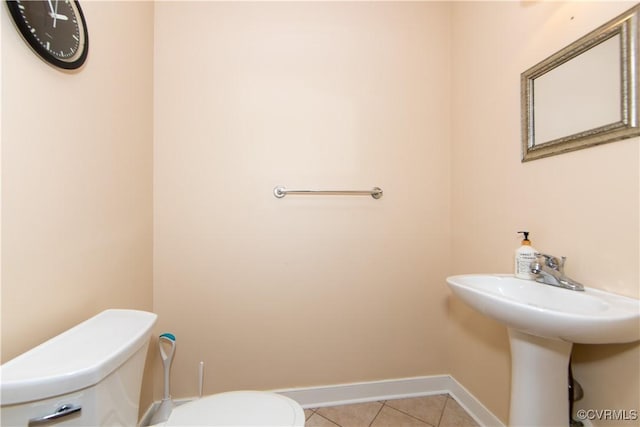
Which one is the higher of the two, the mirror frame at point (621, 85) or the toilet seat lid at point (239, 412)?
the mirror frame at point (621, 85)

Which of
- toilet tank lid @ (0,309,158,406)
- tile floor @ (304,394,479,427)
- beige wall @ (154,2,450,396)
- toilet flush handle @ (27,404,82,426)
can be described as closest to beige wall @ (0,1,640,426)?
beige wall @ (154,2,450,396)

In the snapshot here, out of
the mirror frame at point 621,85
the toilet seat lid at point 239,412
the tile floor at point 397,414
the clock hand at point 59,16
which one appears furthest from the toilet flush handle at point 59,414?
the mirror frame at point 621,85

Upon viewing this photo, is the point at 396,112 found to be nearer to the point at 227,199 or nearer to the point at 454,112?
the point at 454,112

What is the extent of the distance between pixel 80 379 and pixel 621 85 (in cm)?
155

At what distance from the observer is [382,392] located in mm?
1478

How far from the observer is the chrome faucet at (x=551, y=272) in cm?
84

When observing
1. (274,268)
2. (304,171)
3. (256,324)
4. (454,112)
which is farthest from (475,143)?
(256,324)

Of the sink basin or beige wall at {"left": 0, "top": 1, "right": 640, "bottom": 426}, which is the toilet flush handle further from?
the sink basin

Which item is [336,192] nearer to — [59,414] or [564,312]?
[564,312]

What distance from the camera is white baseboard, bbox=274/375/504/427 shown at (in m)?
1.41

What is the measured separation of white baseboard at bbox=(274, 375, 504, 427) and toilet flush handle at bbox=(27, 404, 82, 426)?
1.05 meters

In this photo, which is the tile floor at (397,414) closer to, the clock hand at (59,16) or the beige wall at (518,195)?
the beige wall at (518,195)

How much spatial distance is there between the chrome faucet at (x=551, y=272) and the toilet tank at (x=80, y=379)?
49.9 inches

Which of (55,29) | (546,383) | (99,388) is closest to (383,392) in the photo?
(546,383)
